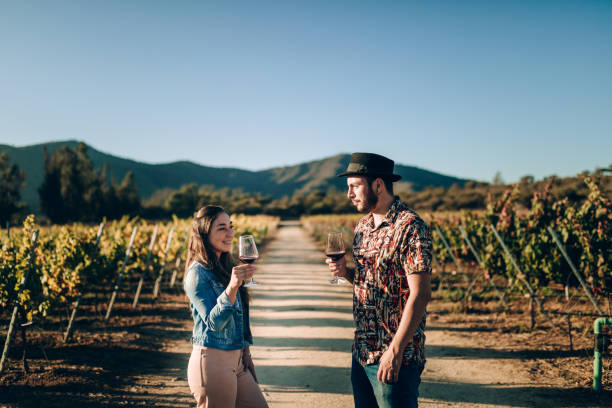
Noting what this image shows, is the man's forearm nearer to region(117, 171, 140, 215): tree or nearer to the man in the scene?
the man

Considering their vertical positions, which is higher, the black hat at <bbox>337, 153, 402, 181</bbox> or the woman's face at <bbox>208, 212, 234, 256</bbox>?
the black hat at <bbox>337, 153, 402, 181</bbox>

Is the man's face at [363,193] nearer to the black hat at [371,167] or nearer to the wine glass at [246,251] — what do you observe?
the black hat at [371,167]

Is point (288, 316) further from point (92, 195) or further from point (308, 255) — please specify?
point (92, 195)

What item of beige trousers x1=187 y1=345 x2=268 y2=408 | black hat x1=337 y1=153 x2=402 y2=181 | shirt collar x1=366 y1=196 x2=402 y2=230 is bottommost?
beige trousers x1=187 y1=345 x2=268 y2=408

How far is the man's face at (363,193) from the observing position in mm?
1962

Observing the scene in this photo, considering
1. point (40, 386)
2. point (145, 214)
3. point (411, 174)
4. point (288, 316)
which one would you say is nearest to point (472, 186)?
point (145, 214)

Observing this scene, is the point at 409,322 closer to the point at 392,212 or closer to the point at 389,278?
the point at 389,278

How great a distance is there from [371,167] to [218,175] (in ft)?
504

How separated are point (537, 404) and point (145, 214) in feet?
196

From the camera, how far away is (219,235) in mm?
2219

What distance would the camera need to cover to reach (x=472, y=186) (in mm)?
65438

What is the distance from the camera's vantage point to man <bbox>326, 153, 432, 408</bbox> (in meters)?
1.71

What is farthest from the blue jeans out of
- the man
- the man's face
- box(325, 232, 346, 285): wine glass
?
the man's face

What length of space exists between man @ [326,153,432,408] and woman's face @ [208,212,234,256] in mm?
748
